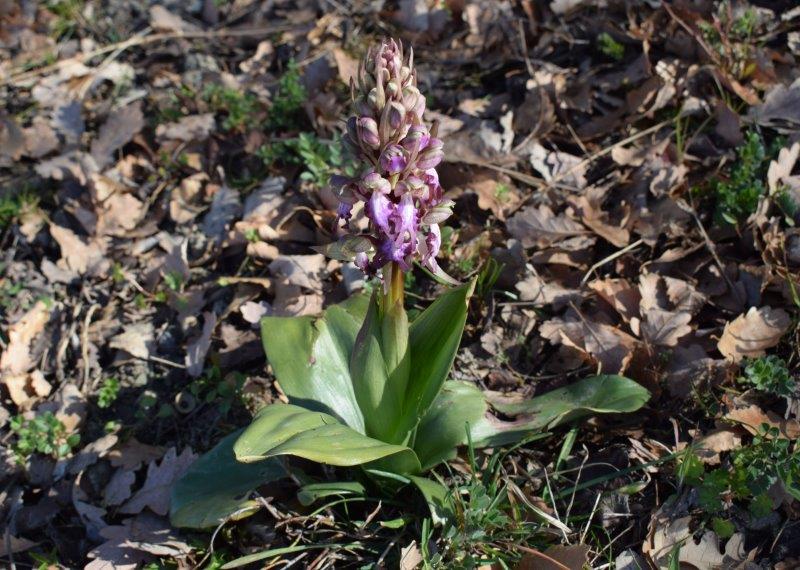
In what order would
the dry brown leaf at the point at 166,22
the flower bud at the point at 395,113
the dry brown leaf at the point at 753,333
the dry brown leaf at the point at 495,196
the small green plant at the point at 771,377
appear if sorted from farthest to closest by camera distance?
1. the dry brown leaf at the point at 166,22
2. the dry brown leaf at the point at 495,196
3. the dry brown leaf at the point at 753,333
4. the small green plant at the point at 771,377
5. the flower bud at the point at 395,113

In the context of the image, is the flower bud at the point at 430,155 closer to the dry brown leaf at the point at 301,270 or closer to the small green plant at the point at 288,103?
the dry brown leaf at the point at 301,270

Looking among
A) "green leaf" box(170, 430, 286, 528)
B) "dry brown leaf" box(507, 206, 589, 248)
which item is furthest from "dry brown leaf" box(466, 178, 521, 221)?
"green leaf" box(170, 430, 286, 528)

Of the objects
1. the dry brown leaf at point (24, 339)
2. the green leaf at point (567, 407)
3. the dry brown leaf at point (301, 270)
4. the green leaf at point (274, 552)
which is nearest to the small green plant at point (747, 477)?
the green leaf at point (567, 407)

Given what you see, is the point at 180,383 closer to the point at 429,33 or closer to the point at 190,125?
the point at 190,125

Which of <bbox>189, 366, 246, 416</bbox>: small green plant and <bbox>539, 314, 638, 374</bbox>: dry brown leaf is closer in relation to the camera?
<bbox>539, 314, 638, 374</bbox>: dry brown leaf

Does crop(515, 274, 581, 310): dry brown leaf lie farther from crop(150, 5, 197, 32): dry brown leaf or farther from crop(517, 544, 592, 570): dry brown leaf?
crop(150, 5, 197, 32): dry brown leaf

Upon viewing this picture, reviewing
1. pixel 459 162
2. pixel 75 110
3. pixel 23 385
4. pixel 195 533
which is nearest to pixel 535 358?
pixel 459 162
